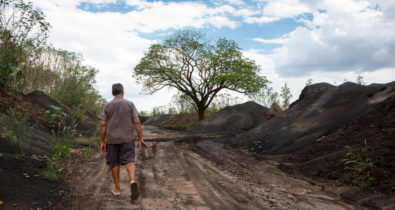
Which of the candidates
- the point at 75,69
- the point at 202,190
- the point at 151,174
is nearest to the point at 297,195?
the point at 202,190

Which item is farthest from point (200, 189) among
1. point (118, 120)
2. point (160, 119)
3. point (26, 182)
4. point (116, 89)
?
point (160, 119)

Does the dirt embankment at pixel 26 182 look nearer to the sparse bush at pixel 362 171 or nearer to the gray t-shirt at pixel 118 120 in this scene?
the gray t-shirt at pixel 118 120

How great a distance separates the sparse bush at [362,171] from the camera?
5176mm

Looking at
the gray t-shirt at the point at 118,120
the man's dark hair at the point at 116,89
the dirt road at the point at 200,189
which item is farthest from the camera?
the man's dark hair at the point at 116,89

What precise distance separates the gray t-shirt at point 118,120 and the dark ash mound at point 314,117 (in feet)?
21.0

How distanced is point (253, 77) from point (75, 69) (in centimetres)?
1427

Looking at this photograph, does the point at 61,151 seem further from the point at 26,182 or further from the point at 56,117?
the point at 56,117

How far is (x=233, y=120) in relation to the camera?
21.3 metres

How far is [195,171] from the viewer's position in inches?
259

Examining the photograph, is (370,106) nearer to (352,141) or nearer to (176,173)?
(352,141)

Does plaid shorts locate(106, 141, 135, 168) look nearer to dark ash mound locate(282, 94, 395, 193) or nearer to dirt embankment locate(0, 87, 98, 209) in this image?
dirt embankment locate(0, 87, 98, 209)

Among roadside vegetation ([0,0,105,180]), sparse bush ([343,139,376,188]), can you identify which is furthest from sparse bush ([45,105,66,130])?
sparse bush ([343,139,376,188])

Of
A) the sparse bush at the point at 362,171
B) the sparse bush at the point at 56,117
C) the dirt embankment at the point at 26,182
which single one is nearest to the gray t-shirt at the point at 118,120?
the dirt embankment at the point at 26,182

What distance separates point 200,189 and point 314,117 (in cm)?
753
